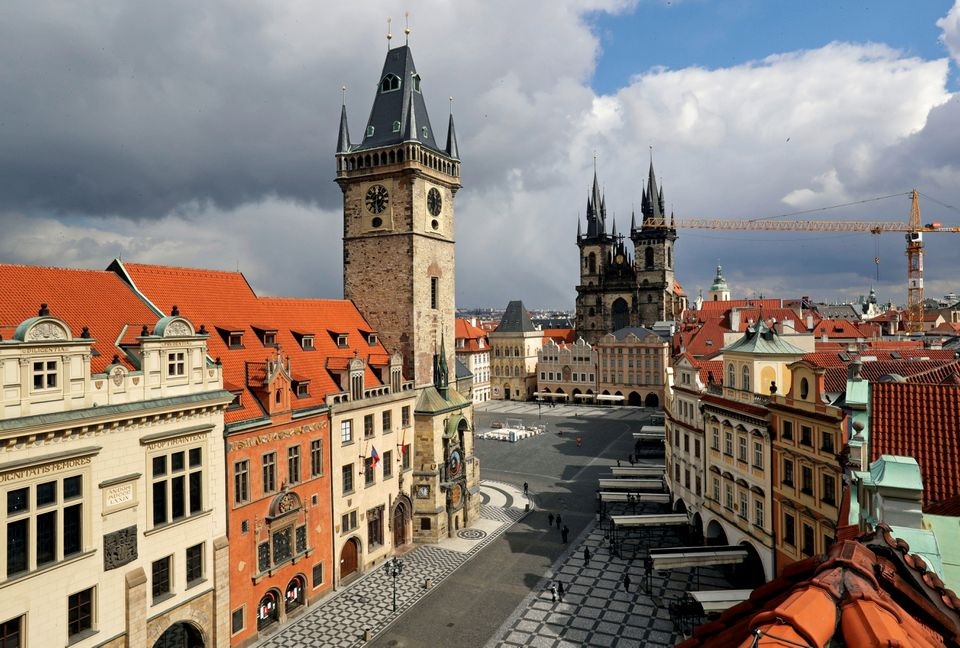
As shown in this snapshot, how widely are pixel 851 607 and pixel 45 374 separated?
24.6m

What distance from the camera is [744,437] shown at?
3641cm

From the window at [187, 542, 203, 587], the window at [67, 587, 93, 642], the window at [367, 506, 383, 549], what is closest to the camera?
the window at [67, 587, 93, 642]

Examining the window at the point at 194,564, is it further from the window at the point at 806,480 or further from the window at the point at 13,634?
the window at the point at 806,480

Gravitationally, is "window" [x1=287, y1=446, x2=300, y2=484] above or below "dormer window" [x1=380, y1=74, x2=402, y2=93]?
below

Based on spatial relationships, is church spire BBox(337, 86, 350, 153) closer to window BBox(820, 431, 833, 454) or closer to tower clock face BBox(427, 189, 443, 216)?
tower clock face BBox(427, 189, 443, 216)

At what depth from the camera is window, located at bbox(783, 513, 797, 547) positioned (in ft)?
104

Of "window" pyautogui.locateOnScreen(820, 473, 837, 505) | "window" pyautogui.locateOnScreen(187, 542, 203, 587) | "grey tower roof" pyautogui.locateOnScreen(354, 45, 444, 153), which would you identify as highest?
"grey tower roof" pyautogui.locateOnScreen(354, 45, 444, 153)

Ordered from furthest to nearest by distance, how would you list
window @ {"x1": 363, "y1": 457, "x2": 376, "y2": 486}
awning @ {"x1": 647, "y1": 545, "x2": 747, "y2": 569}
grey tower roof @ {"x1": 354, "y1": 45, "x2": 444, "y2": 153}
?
grey tower roof @ {"x1": 354, "y1": 45, "x2": 444, "y2": 153}, window @ {"x1": 363, "y1": 457, "x2": 376, "y2": 486}, awning @ {"x1": 647, "y1": 545, "x2": 747, "y2": 569}

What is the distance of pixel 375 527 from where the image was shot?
130ft

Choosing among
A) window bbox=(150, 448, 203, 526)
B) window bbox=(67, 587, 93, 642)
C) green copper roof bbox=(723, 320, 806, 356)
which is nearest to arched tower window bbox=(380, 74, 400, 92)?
green copper roof bbox=(723, 320, 806, 356)

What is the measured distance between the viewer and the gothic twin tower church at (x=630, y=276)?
128375 millimetres

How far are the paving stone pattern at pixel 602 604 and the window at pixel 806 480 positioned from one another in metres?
8.91

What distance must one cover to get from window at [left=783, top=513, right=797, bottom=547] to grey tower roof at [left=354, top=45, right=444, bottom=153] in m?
35.2

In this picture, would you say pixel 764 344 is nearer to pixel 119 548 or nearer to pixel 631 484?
pixel 631 484
